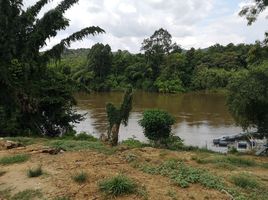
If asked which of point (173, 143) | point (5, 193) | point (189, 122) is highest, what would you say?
point (5, 193)

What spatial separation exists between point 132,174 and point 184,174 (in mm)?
858

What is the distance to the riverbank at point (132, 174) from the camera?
21.4ft

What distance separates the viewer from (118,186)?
6.38 metres

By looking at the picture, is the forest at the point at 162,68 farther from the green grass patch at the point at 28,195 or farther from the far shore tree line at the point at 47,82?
the green grass patch at the point at 28,195

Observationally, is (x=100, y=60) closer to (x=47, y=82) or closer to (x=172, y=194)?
(x=47, y=82)

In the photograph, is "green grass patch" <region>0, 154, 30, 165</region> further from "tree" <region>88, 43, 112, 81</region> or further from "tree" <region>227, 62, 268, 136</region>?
"tree" <region>88, 43, 112, 81</region>

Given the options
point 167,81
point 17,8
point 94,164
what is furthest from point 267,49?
point 167,81

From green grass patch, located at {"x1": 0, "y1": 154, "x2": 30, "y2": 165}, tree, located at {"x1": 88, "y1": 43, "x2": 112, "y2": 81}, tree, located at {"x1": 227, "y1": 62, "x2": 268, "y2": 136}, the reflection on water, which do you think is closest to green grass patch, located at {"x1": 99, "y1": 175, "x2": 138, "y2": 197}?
green grass patch, located at {"x1": 0, "y1": 154, "x2": 30, "y2": 165}

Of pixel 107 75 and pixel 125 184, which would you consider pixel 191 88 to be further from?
pixel 125 184

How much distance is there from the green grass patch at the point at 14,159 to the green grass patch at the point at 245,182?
409 cm

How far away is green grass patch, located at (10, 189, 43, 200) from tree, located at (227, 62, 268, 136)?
11.7 metres

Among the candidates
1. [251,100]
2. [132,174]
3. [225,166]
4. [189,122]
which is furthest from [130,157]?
[189,122]

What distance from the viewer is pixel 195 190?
260 inches

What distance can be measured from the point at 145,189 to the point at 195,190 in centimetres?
76
